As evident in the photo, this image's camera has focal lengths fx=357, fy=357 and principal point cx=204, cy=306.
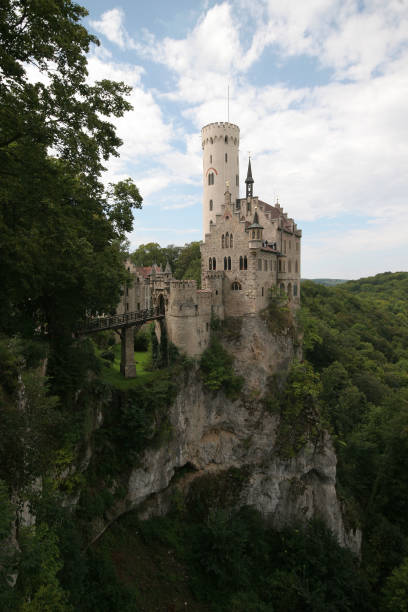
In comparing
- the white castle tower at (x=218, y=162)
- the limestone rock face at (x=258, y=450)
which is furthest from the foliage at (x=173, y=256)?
the limestone rock face at (x=258, y=450)

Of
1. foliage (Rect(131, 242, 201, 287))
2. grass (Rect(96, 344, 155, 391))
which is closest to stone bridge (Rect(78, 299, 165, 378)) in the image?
grass (Rect(96, 344, 155, 391))

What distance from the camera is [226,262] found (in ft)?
113

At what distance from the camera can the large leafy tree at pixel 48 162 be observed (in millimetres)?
12143

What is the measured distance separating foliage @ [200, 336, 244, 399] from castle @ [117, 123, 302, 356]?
0.85 metres

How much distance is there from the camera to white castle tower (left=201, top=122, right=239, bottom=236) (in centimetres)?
4059

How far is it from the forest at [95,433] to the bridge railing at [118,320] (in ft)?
6.54

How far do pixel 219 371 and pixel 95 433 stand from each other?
12590mm

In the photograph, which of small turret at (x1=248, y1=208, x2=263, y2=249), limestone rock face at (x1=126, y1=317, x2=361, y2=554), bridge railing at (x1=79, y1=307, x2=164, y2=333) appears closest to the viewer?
bridge railing at (x1=79, y1=307, x2=164, y2=333)

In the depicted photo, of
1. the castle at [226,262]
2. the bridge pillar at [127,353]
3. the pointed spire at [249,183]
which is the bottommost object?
the bridge pillar at [127,353]

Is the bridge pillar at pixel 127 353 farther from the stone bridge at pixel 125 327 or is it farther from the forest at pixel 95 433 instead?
the forest at pixel 95 433

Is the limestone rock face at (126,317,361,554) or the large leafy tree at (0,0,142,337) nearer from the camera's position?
the large leafy tree at (0,0,142,337)

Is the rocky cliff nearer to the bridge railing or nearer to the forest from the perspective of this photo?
the forest

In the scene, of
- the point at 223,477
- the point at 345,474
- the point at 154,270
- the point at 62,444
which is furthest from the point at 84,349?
the point at 345,474

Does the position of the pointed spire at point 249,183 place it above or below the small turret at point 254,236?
above
